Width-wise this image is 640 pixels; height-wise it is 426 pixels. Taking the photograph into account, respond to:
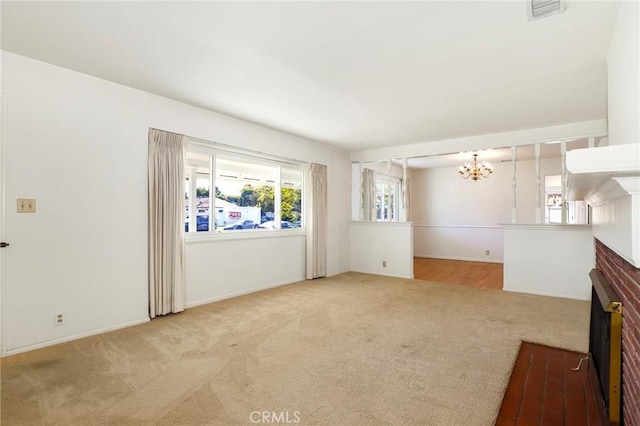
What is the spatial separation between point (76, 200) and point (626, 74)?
4247 millimetres

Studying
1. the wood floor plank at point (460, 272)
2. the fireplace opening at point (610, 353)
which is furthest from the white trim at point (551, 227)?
the fireplace opening at point (610, 353)

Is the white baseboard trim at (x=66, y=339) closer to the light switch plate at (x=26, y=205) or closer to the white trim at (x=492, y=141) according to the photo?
the light switch plate at (x=26, y=205)

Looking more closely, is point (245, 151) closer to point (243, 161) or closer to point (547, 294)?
point (243, 161)

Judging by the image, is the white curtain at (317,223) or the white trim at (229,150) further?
the white curtain at (317,223)

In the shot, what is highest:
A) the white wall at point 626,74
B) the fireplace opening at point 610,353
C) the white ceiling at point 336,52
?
the white ceiling at point 336,52

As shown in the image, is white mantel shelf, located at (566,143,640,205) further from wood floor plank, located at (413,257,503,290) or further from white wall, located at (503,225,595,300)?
wood floor plank, located at (413,257,503,290)

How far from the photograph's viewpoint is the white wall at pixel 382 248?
5.98 m

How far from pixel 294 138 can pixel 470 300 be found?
3683 millimetres

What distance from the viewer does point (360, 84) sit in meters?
3.24

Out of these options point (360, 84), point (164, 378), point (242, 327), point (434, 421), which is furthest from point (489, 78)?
point (164, 378)

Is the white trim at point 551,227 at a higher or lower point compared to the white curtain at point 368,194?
lower

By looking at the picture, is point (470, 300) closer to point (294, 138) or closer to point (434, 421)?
point (434, 421)

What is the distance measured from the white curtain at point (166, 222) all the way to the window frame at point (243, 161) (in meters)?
0.26

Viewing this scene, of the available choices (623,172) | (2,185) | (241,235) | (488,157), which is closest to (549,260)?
(488,157)
